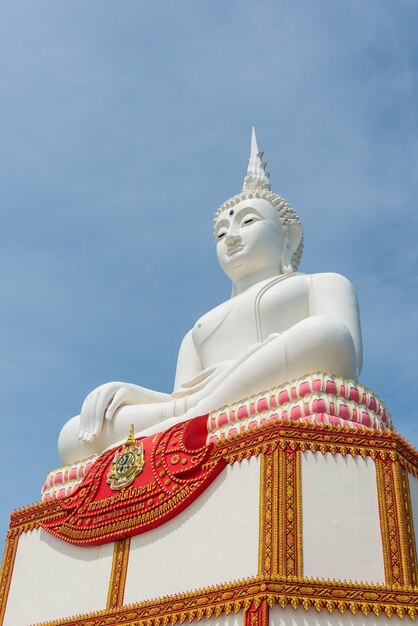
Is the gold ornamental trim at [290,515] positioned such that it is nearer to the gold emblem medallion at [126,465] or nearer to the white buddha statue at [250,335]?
the white buddha statue at [250,335]

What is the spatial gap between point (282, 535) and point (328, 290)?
369cm

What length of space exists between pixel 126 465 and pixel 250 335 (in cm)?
220

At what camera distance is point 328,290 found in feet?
31.6

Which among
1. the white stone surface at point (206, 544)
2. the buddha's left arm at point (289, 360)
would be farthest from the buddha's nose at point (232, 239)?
the white stone surface at point (206, 544)

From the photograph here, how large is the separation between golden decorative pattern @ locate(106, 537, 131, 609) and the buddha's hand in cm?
160

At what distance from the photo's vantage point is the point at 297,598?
6.21m

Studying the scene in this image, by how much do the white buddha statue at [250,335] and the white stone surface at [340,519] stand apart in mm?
1361

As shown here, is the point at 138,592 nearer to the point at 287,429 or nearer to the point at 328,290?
the point at 287,429

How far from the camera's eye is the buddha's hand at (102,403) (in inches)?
361

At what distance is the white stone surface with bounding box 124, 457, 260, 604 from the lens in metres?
6.82

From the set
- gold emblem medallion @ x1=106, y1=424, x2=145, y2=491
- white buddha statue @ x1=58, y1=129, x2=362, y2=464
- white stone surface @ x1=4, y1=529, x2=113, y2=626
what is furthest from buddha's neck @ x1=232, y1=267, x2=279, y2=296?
white stone surface @ x1=4, y1=529, x2=113, y2=626

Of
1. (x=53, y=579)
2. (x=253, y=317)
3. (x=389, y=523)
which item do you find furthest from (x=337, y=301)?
(x=53, y=579)

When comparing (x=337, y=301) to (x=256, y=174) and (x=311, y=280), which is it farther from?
(x=256, y=174)

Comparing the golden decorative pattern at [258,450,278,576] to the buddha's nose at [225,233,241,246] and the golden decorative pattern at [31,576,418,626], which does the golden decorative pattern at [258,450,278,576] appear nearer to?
the golden decorative pattern at [31,576,418,626]
